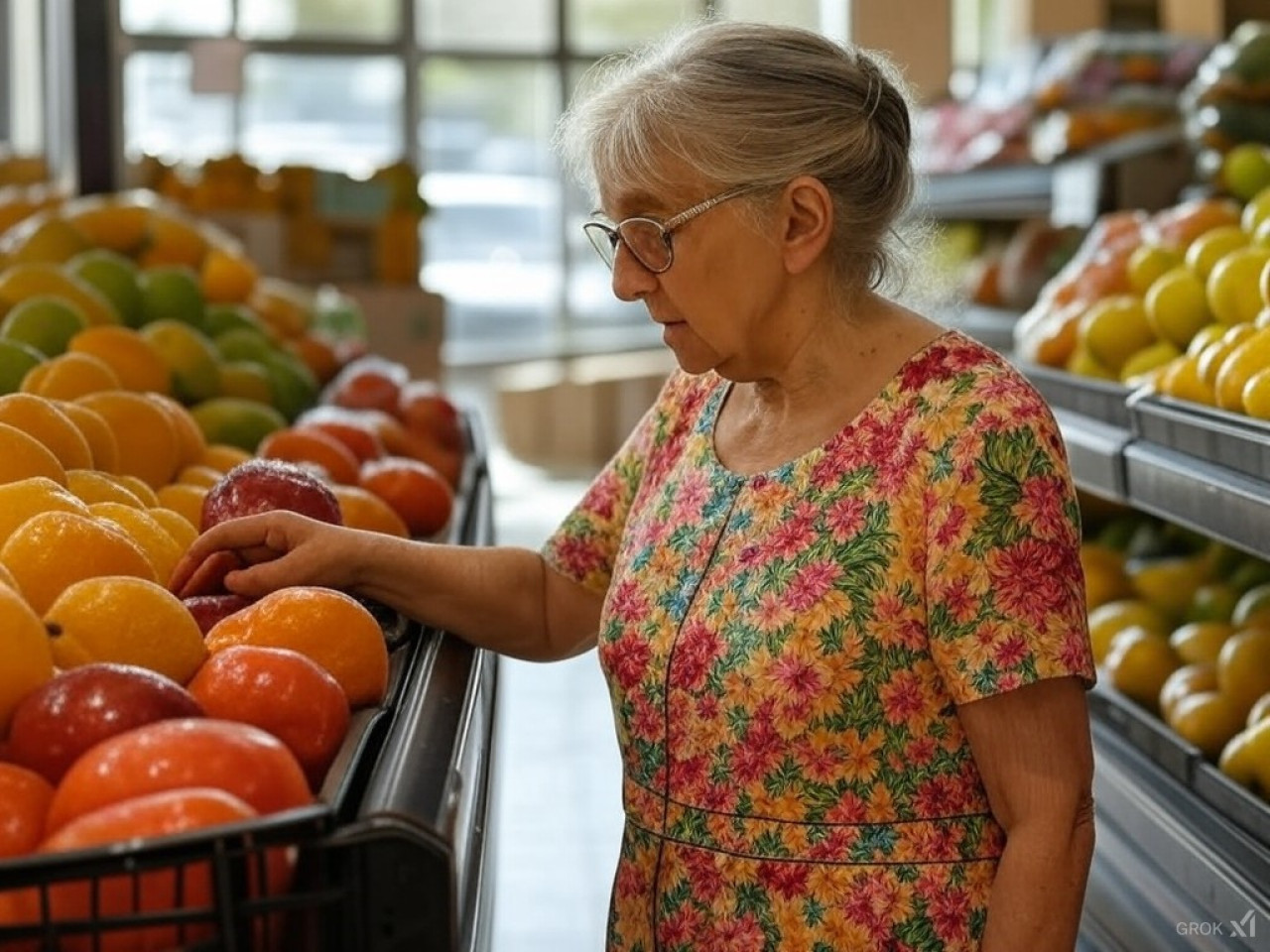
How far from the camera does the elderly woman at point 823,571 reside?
147cm

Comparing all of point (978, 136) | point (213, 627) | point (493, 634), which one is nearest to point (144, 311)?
point (493, 634)

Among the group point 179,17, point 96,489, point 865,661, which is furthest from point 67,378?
point 179,17

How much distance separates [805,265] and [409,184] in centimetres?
427

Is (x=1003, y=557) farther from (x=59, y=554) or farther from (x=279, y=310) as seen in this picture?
(x=279, y=310)

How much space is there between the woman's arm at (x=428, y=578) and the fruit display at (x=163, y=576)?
0.04 meters

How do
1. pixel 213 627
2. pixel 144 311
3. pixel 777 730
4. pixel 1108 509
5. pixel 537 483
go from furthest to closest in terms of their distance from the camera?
pixel 537 483, pixel 1108 509, pixel 144 311, pixel 777 730, pixel 213 627

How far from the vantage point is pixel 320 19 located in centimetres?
1209

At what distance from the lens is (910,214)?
1.71 m

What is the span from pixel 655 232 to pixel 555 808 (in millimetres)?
2754

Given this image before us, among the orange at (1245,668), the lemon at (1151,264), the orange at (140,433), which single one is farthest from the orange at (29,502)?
the lemon at (1151,264)

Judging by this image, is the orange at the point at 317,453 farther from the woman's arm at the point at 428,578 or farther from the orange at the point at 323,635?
the orange at the point at 323,635

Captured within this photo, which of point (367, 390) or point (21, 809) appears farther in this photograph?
point (367, 390)

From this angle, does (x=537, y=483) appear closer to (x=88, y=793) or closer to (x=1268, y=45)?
(x=1268, y=45)

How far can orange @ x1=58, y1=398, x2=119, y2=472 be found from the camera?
1.84m
